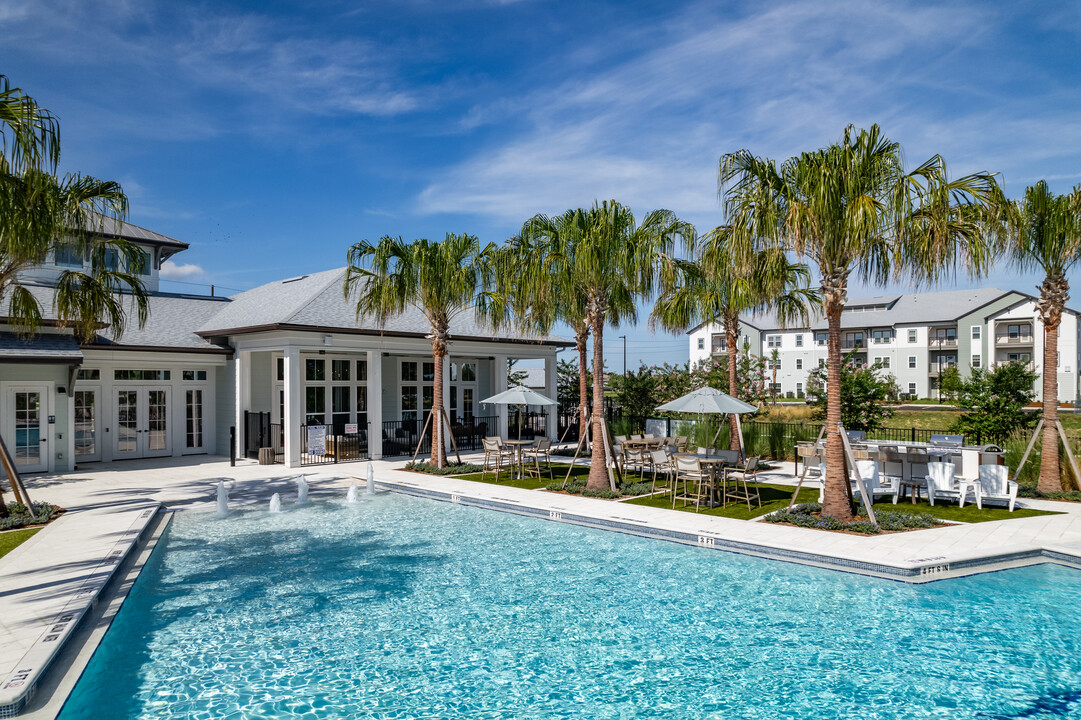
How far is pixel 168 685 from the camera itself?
5.85 meters

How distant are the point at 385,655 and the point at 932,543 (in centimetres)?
804

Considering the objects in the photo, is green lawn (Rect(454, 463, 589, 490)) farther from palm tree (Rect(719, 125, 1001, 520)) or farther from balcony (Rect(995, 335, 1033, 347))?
balcony (Rect(995, 335, 1033, 347))

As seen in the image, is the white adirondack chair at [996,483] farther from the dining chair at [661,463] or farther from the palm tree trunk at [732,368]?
the palm tree trunk at [732,368]

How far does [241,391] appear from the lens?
68.3ft

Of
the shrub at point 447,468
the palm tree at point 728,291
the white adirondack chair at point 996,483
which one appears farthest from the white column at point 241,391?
the white adirondack chair at point 996,483

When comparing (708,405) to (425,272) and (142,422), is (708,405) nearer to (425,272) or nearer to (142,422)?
(425,272)

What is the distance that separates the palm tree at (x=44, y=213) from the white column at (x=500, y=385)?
1270 centimetres

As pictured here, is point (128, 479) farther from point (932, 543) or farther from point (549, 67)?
point (932, 543)

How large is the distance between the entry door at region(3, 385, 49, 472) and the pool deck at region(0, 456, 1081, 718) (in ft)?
3.86

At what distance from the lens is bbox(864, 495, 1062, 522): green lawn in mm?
11695

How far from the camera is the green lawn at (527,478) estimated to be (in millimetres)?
16109

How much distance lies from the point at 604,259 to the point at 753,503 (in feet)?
19.4

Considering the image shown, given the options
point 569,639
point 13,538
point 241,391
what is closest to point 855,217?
point 569,639

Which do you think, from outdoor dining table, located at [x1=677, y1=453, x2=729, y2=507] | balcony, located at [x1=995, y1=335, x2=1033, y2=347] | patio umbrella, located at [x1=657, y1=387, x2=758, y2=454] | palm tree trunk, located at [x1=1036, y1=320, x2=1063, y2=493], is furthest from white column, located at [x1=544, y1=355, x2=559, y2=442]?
balcony, located at [x1=995, y1=335, x2=1033, y2=347]
